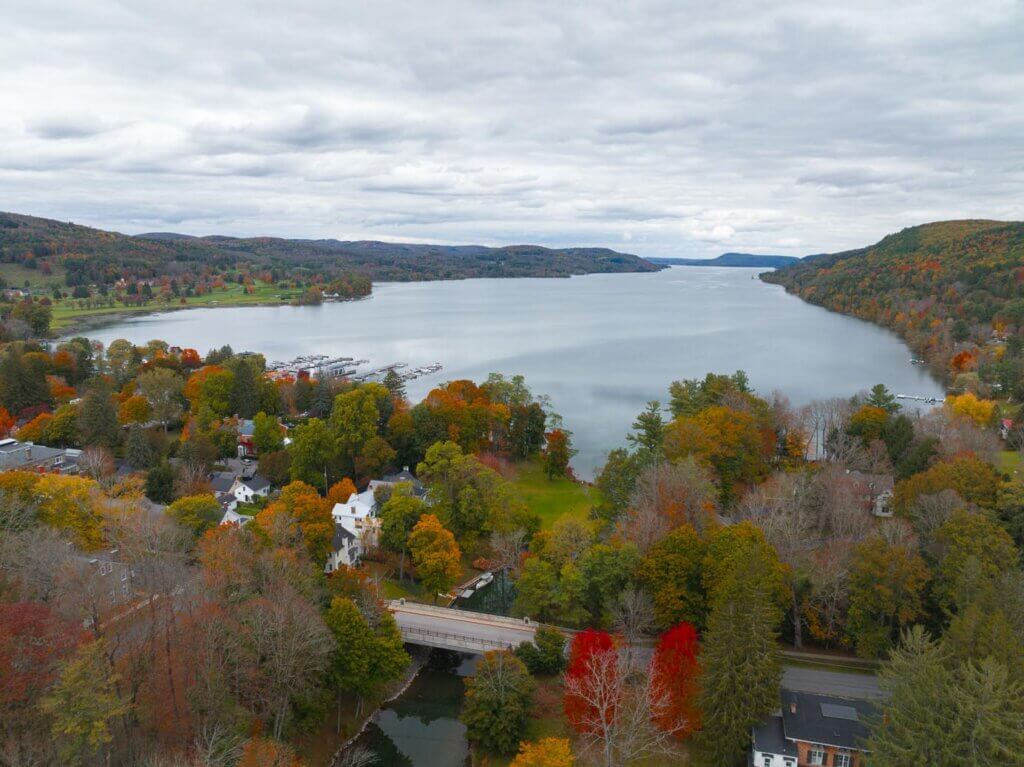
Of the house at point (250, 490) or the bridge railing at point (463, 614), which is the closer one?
the bridge railing at point (463, 614)

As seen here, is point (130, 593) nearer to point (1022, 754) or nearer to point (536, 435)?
point (1022, 754)

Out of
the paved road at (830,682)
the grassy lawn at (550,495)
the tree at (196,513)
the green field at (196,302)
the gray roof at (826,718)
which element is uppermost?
the green field at (196,302)

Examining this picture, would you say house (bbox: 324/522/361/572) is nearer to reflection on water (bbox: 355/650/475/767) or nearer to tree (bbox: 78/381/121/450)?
reflection on water (bbox: 355/650/475/767)

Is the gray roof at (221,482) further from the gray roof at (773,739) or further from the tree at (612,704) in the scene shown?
the gray roof at (773,739)

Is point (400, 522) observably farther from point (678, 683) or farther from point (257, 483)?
point (678, 683)

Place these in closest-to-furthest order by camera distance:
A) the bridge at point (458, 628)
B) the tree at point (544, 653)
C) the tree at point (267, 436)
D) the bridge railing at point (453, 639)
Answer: the tree at point (544, 653)
the bridge railing at point (453, 639)
the bridge at point (458, 628)
the tree at point (267, 436)

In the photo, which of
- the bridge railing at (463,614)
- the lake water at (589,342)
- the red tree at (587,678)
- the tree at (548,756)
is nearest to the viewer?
the tree at (548,756)

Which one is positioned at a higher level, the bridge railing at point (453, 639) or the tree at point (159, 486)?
the tree at point (159, 486)

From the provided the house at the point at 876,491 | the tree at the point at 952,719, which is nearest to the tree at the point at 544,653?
the tree at the point at 952,719

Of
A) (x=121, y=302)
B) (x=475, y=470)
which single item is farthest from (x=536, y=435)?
(x=121, y=302)
